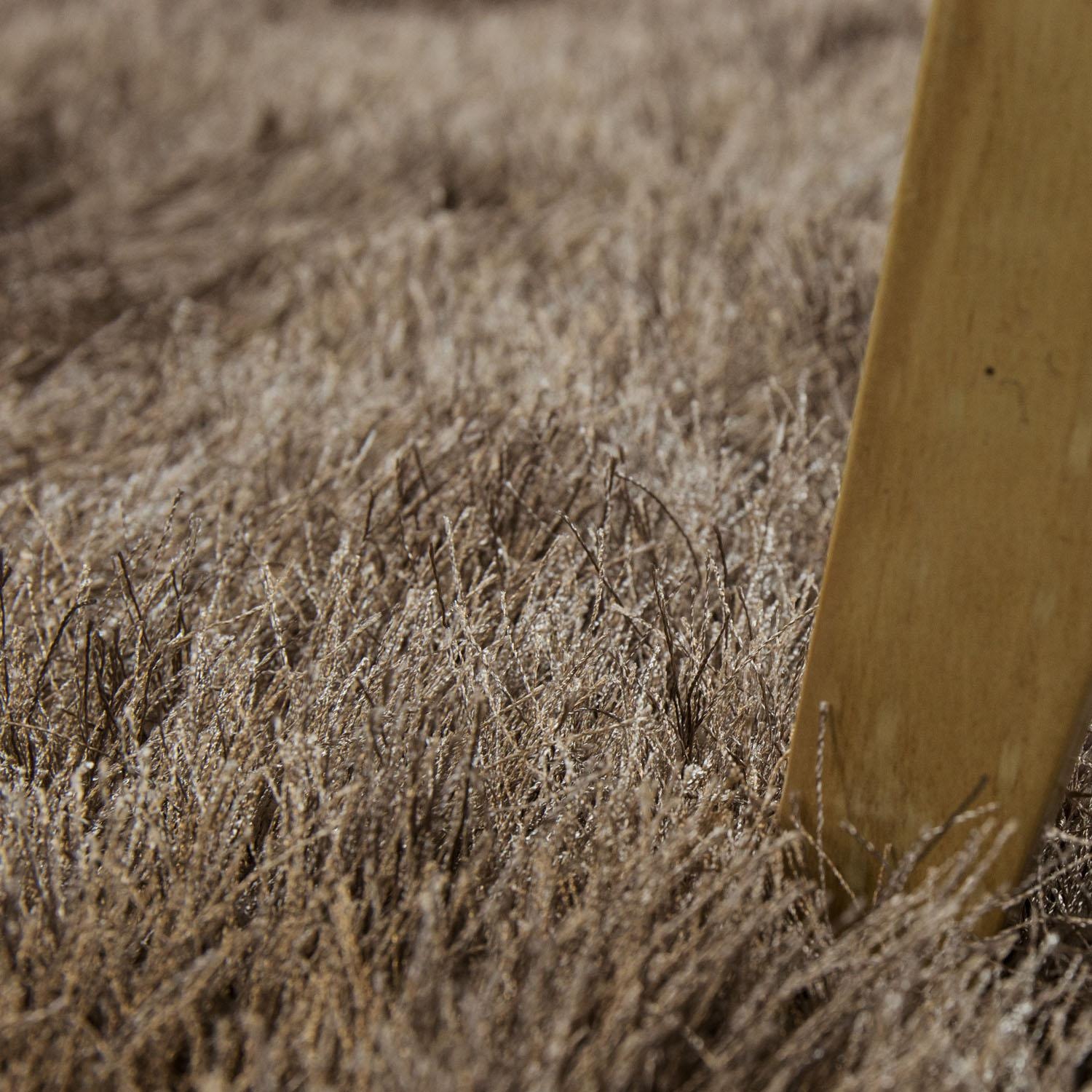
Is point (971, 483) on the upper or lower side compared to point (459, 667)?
upper

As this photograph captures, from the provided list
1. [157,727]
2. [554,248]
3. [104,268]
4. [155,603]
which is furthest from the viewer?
[104,268]

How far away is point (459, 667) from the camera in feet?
4.11

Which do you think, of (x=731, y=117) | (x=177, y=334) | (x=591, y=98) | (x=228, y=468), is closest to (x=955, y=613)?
(x=228, y=468)

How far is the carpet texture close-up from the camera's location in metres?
0.95

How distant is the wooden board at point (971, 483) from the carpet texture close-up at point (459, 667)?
95 millimetres

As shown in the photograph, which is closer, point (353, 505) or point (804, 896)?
point (804, 896)

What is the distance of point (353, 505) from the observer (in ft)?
5.48

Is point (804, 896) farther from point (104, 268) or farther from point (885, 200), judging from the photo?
point (104, 268)

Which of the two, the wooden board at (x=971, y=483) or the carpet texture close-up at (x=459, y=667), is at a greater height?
the wooden board at (x=971, y=483)

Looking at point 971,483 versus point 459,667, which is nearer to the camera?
point 971,483

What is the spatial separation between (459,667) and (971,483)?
57cm

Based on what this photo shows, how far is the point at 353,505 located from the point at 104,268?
1781 millimetres

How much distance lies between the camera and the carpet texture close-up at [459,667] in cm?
95

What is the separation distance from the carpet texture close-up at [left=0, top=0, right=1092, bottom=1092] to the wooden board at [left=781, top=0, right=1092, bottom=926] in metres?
0.10
